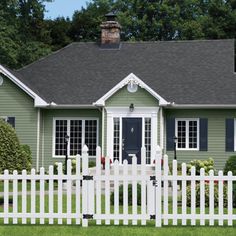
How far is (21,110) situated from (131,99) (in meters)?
4.93

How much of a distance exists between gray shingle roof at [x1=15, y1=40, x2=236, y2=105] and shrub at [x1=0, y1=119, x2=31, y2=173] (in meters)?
5.13

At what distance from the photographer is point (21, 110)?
27.0 m

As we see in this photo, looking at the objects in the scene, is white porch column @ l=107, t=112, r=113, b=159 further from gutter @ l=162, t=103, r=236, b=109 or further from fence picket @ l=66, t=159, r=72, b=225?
fence picket @ l=66, t=159, r=72, b=225

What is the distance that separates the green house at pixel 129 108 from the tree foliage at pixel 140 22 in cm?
1369

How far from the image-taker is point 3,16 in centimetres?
3869

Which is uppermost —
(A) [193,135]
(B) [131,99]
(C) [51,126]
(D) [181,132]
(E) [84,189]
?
(B) [131,99]

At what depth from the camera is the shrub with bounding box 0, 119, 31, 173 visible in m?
21.7

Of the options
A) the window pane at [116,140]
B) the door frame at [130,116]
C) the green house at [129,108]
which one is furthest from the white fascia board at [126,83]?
the window pane at [116,140]

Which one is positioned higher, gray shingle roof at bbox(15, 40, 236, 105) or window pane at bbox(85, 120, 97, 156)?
gray shingle roof at bbox(15, 40, 236, 105)

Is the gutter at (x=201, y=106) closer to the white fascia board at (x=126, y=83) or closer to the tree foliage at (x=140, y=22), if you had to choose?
the white fascia board at (x=126, y=83)

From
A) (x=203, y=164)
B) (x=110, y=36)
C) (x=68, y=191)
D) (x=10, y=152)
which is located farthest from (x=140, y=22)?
(x=68, y=191)

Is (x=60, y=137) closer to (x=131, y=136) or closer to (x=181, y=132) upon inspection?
(x=131, y=136)

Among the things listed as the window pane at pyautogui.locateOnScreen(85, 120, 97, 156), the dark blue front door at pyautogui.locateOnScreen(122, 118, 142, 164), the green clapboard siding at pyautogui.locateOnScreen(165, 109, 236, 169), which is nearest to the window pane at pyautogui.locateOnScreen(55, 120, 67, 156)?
the window pane at pyautogui.locateOnScreen(85, 120, 97, 156)

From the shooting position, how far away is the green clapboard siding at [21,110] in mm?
26938
